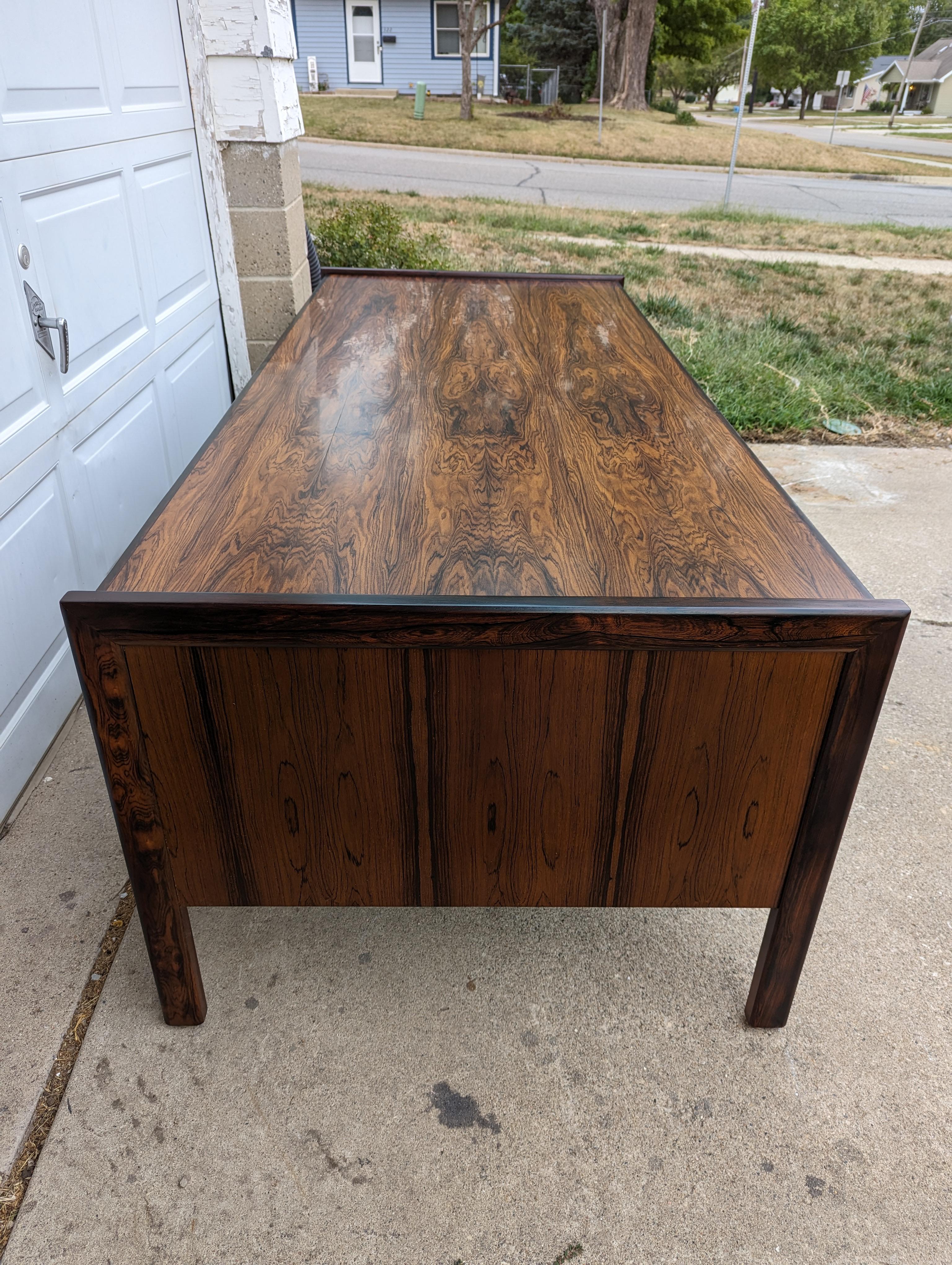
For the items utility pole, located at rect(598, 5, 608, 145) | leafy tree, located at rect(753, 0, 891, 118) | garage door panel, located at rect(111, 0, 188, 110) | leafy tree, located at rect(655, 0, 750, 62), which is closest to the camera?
garage door panel, located at rect(111, 0, 188, 110)

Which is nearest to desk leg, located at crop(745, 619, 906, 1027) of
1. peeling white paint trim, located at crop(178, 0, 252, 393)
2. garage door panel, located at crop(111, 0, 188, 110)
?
garage door panel, located at crop(111, 0, 188, 110)

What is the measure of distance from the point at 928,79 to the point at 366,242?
203 feet

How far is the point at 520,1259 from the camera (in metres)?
1.26

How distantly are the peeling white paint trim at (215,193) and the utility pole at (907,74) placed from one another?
42.2 metres

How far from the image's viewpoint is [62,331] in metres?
2.10

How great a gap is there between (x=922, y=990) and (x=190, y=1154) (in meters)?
1.33

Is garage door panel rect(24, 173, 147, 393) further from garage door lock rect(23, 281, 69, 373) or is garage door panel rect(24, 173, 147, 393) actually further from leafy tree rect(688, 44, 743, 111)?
leafy tree rect(688, 44, 743, 111)

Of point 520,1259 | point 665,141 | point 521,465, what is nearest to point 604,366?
point 521,465

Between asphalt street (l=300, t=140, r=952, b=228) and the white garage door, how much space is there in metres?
8.68

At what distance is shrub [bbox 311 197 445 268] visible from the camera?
5254 millimetres

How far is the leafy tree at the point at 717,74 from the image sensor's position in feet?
135

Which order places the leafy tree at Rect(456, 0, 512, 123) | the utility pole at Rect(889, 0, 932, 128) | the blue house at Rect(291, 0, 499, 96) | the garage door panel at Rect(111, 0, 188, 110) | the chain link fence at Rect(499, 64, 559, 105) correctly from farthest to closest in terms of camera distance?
the utility pole at Rect(889, 0, 932, 128)
the chain link fence at Rect(499, 64, 559, 105)
the blue house at Rect(291, 0, 499, 96)
the leafy tree at Rect(456, 0, 512, 123)
the garage door panel at Rect(111, 0, 188, 110)

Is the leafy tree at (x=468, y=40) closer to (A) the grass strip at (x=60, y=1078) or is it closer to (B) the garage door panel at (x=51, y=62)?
(B) the garage door panel at (x=51, y=62)

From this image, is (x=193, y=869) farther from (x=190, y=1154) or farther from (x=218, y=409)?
(x=218, y=409)
